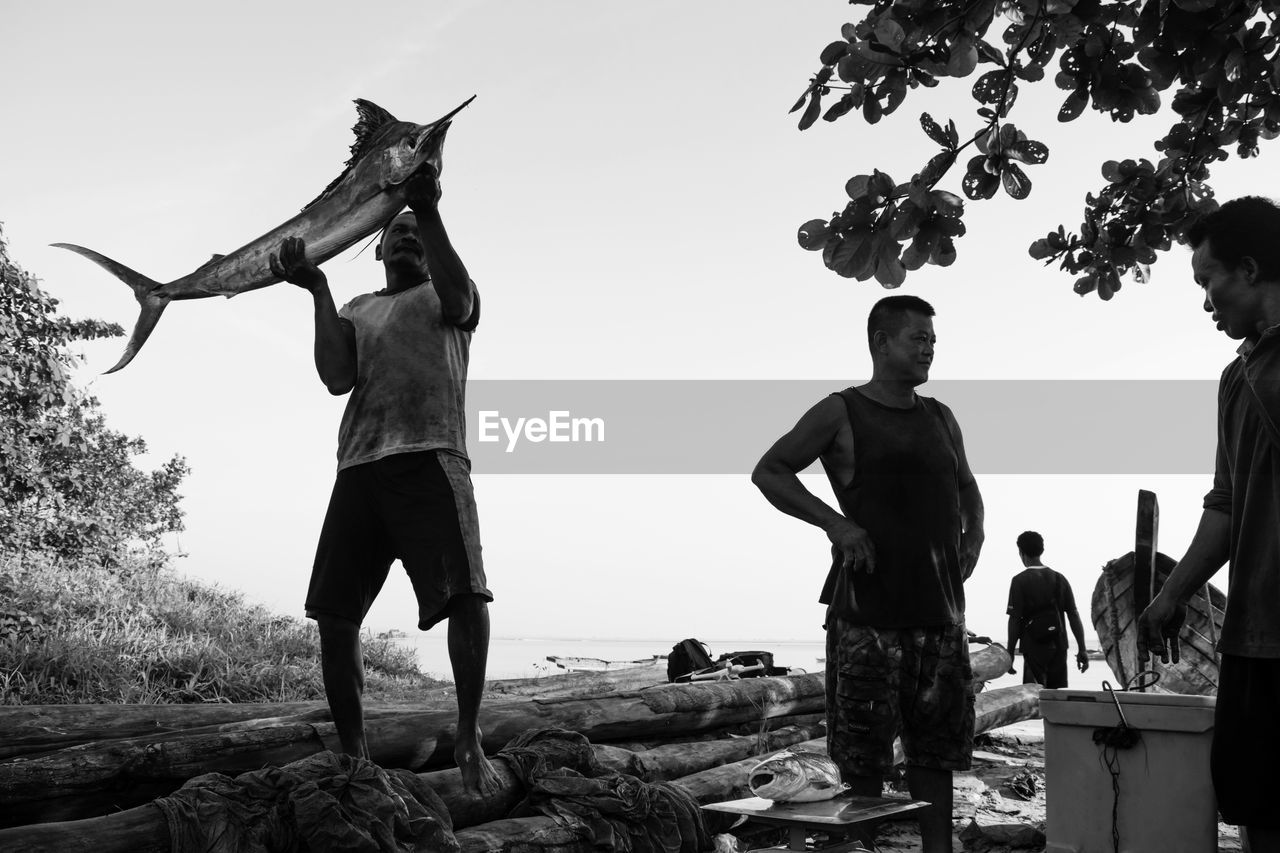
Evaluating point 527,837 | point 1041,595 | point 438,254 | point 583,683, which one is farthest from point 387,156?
point 1041,595

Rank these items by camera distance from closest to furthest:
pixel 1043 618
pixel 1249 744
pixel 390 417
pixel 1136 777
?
1. pixel 1249 744
2. pixel 390 417
3. pixel 1136 777
4. pixel 1043 618

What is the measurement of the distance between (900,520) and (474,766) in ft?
6.58

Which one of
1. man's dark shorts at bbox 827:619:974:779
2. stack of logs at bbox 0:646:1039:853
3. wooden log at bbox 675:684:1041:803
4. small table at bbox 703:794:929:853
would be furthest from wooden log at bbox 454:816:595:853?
wooden log at bbox 675:684:1041:803

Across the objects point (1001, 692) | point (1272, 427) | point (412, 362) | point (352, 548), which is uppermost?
point (412, 362)

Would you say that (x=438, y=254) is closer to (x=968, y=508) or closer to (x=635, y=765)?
(x=968, y=508)

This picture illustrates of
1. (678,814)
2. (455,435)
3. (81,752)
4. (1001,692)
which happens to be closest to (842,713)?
(678,814)

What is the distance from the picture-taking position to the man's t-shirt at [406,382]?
14.0 feet

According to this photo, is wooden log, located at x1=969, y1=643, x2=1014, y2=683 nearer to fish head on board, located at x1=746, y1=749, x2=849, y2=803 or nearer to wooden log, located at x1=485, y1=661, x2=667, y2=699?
wooden log, located at x1=485, y1=661, x2=667, y2=699

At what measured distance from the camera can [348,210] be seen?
4.26 m

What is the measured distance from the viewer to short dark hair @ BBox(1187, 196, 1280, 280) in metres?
3.25

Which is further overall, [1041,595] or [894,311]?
[1041,595]

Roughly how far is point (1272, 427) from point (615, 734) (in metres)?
4.33

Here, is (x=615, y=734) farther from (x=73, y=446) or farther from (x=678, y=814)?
(x=73, y=446)

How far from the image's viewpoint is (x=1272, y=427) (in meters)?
3.09
